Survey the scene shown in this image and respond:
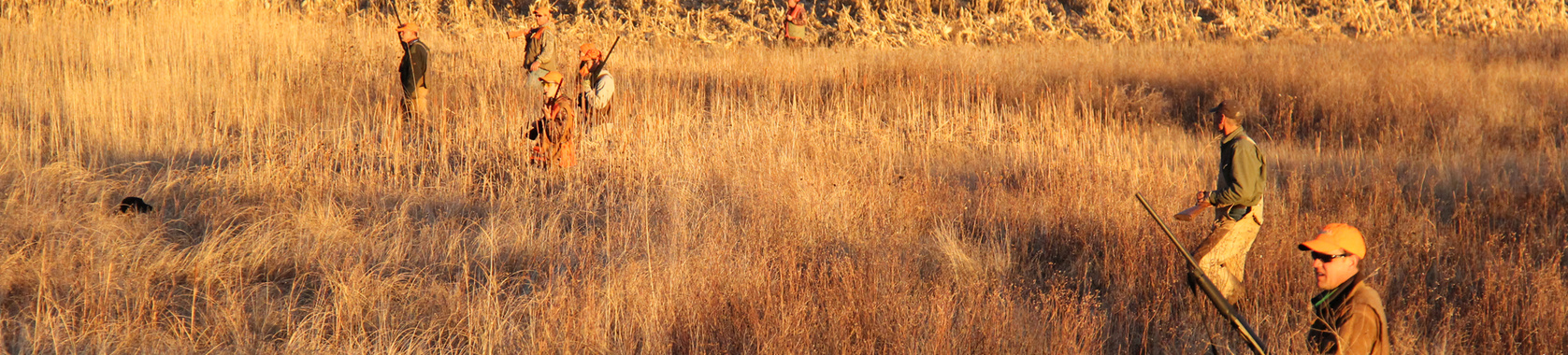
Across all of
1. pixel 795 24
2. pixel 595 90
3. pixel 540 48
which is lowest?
pixel 595 90

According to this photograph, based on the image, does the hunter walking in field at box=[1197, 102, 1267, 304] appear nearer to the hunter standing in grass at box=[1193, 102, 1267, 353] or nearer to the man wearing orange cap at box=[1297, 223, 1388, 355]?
the hunter standing in grass at box=[1193, 102, 1267, 353]

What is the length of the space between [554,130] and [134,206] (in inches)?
84.8

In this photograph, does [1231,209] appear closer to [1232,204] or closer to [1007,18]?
[1232,204]

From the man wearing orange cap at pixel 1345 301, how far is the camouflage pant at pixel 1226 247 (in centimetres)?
140

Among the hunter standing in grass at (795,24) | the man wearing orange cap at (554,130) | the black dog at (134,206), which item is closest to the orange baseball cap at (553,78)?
the man wearing orange cap at (554,130)

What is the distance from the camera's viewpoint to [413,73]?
8102mm

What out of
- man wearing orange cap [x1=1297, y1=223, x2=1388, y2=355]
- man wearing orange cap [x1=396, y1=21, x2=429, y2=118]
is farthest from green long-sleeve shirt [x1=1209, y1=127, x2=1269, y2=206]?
man wearing orange cap [x1=396, y1=21, x2=429, y2=118]

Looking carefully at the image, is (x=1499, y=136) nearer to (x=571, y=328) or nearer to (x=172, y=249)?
(x=571, y=328)

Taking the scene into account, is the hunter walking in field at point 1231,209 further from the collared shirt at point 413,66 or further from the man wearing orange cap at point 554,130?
the collared shirt at point 413,66

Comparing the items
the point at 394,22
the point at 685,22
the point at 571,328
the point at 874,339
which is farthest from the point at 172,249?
the point at 685,22

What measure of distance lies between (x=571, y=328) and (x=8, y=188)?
374 centimetres

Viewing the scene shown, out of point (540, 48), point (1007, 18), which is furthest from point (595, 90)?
point (1007, 18)

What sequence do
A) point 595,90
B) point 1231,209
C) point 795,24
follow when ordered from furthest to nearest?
point 795,24
point 595,90
point 1231,209

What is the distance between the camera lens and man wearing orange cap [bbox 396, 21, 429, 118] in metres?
8.05
